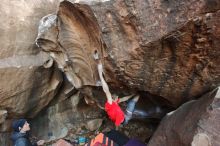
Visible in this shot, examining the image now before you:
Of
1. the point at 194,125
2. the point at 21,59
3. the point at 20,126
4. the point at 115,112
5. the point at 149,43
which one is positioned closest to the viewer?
the point at 194,125

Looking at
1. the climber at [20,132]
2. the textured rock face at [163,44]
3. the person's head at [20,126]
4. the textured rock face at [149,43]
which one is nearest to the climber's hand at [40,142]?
the climber at [20,132]

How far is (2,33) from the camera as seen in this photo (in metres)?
4.51

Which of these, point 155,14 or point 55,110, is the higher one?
point 155,14

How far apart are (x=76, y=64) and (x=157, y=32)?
1.51m

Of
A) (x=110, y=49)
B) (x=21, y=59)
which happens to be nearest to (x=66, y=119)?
(x=21, y=59)

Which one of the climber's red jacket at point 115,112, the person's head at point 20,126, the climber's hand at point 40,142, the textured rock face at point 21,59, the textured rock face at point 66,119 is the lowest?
the climber's hand at point 40,142

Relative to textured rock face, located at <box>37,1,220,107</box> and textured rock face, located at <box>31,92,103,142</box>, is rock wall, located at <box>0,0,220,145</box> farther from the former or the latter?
textured rock face, located at <box>31,92,103,142</box>

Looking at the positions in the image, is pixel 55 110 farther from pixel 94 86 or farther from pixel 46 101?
pixel 94 86

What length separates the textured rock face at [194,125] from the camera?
9.62ft

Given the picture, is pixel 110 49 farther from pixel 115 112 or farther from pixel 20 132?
pixel 20 132

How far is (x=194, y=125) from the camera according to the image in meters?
3.10

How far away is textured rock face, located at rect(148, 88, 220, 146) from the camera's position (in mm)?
2932

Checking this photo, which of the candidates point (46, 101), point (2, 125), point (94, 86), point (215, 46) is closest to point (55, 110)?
point (46, 101)

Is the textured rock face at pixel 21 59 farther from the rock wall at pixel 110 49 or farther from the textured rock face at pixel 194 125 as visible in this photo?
the textured rock face at pixel 194 125
